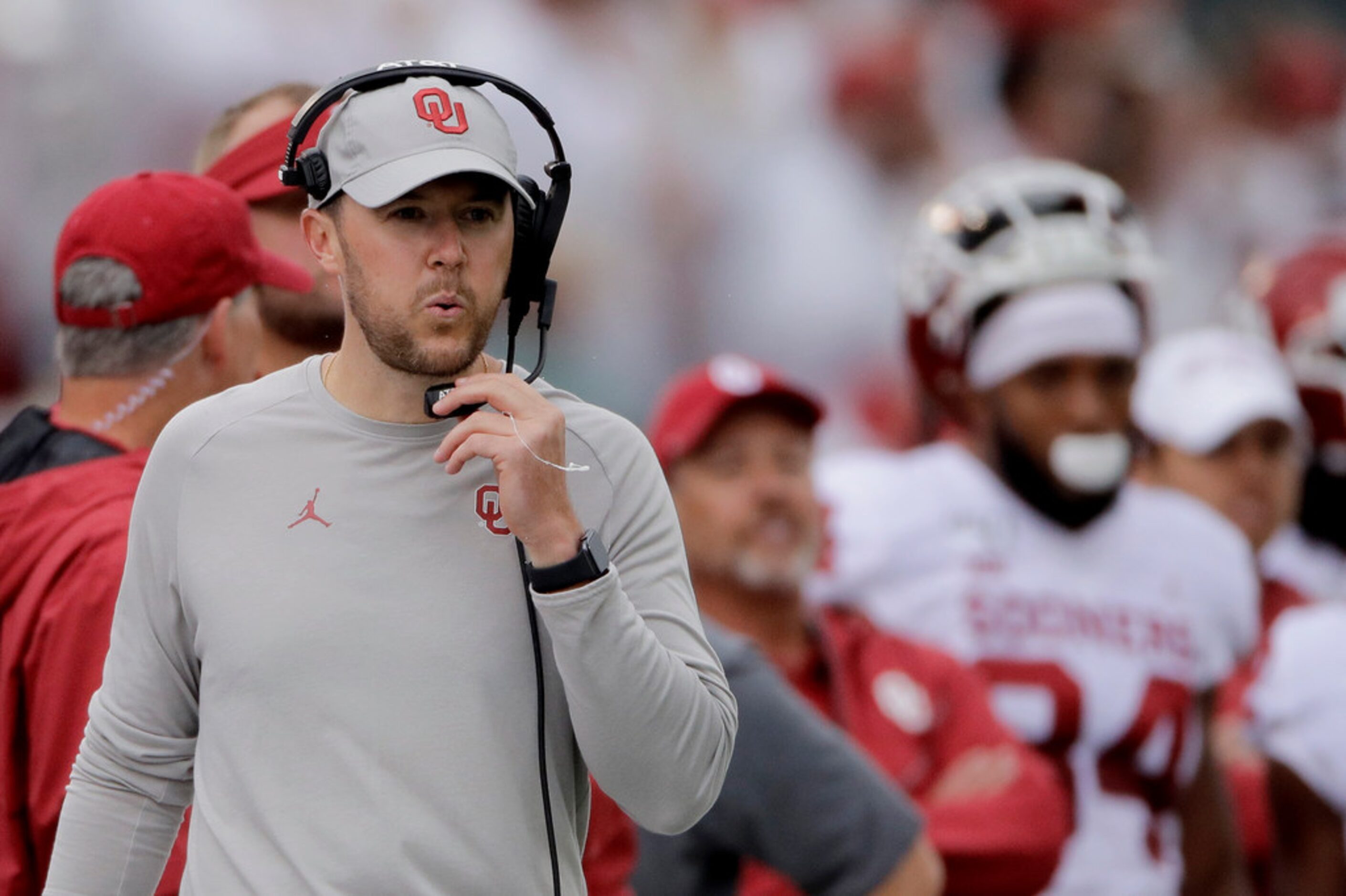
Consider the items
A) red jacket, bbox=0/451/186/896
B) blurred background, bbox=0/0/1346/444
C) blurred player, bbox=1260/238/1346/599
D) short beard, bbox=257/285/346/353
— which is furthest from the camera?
blurred player, bbox=1260/238/1346/599

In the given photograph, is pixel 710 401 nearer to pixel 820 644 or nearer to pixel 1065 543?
pixel 820 644

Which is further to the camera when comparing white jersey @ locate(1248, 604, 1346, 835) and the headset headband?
white jersey @ locate(1248, 604, 1346, 835)

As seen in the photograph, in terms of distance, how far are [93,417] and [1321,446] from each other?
424cm

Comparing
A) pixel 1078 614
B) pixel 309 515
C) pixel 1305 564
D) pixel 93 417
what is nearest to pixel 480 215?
pixel 309 515

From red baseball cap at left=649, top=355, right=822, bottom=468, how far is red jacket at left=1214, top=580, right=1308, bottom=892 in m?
1.34

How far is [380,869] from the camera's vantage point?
1806mm

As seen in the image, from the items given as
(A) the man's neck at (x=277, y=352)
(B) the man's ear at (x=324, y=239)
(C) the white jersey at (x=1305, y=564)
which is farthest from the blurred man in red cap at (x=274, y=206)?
(C) the white jersey at (x=1305, y=564)

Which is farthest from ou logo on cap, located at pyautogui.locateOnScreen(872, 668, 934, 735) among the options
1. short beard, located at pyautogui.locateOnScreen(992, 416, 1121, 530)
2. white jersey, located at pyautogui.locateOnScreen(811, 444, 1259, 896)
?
short beard, located at pyautogui.locateOnScreen(992, 416, 1121, 530)

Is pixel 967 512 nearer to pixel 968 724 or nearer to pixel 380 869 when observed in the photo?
pixel 968 724

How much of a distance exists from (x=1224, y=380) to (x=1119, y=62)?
16.5 feet

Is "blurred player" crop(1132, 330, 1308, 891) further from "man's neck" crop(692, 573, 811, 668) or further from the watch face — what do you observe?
the watch face

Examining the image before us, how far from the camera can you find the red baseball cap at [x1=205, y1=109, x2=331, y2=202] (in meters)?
2.88

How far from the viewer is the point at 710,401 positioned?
3.85m

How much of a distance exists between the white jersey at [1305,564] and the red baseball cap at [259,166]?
3.71 m
